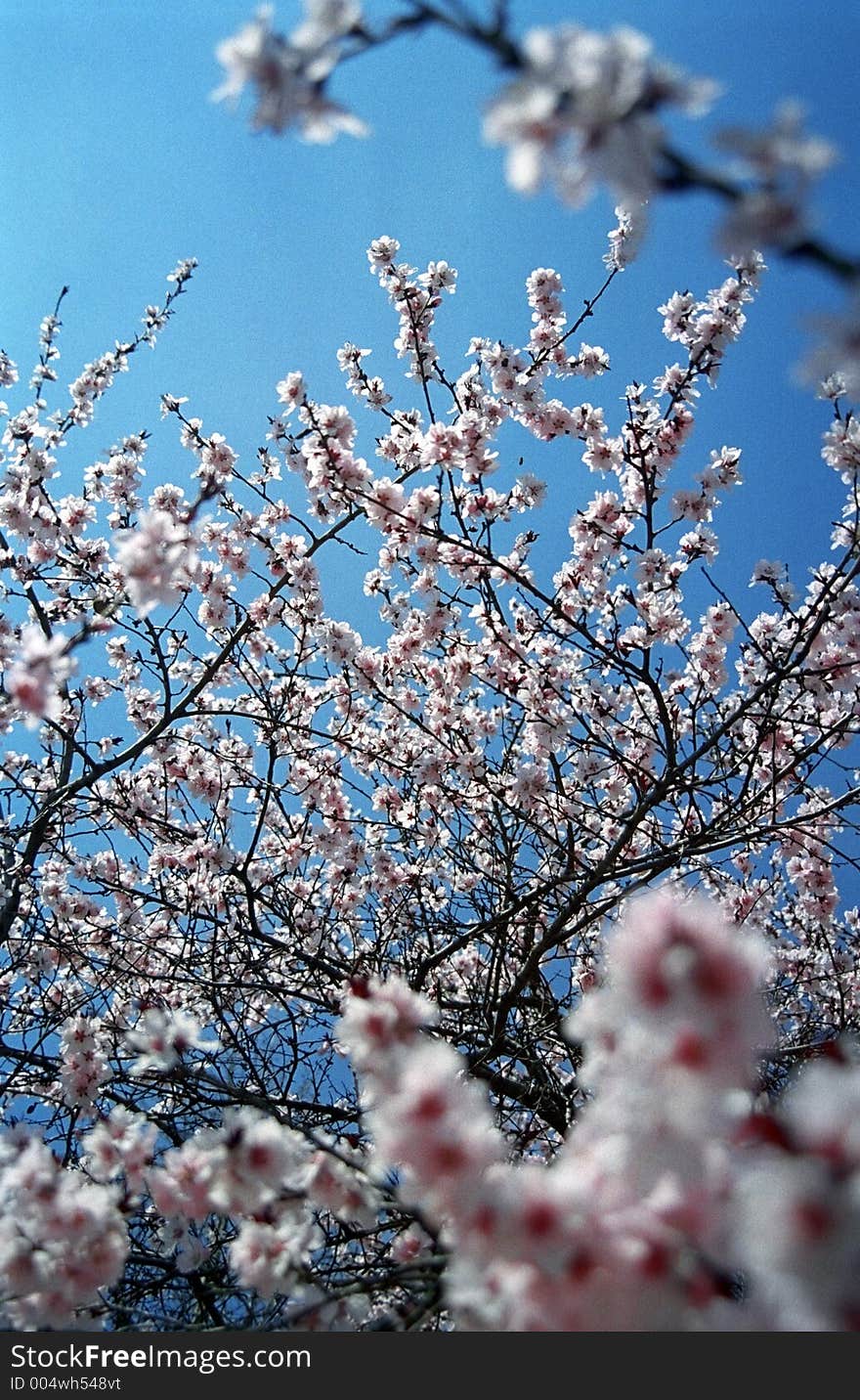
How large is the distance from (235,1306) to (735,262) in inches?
247

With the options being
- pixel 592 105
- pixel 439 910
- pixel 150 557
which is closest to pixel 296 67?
pixel 592 105

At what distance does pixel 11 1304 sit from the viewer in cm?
210

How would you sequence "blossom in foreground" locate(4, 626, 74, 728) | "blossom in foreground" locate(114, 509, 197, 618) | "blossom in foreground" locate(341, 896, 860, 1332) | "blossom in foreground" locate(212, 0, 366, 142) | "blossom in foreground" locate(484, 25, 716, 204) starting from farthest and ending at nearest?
"blossom in foreground" locate(114, 509, 197, 618)
"blossom in foreground" locate(4, 626, 74, 728)
"blossom in foreground" locate(212, 0, 366, 142)
"blossom in foreground" locate(484, 25, 716, 204)
"blossom in foreground" locate(341, 896, 860, 1332)

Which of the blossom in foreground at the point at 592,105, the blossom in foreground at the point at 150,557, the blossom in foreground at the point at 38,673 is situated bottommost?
the blossom in foreground at the point at 592,105

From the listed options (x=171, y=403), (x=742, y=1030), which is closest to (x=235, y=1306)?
(x=742, y=1030)

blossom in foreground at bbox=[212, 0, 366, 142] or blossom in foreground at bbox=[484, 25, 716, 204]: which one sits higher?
blossom in foreground at bbox=[212, 0, 366, 142]

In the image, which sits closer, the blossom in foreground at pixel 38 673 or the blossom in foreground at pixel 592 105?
the blossom in foreground at pixel 592 105

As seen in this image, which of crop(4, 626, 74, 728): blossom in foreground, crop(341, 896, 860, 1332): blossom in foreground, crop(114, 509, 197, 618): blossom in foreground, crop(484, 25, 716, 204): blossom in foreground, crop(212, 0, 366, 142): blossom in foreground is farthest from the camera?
crop(114, 509, 197, 618): blossom in foreground

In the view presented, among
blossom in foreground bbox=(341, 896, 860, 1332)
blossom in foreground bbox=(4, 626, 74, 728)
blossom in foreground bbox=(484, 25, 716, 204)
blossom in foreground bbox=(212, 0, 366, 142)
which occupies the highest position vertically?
blossom in foreground bbox=(212, 0, 366, 142)

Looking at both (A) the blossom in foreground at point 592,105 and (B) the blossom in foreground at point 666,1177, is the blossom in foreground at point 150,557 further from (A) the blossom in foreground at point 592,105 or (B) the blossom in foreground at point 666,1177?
(B) the blossom in foreground at point 666,1177

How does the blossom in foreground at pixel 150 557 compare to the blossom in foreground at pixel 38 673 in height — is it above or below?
above

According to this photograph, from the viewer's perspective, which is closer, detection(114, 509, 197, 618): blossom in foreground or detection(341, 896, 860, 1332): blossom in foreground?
Result: detection(341, 896, 860, 1332): blossom in foreground

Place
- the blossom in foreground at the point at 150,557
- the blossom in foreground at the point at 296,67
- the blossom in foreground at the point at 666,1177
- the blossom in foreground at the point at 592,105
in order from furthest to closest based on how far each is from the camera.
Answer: the blossom in foreground at the point at 150,557, the blossom in foreground at the point at 296,67, the blossom in foreground at the point at 592,105, the blossom in foreground at the point at 666,1177

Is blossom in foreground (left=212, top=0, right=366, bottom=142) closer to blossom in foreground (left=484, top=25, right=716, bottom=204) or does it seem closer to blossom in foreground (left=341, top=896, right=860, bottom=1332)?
blossom in foreground (left=484, top=25, right=716, bottom=204)
